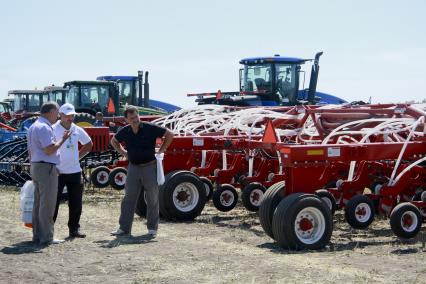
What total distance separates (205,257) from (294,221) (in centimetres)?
98

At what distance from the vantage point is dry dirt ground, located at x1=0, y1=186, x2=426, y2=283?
6441mm

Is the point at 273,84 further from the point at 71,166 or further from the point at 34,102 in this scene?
the point at 34,102

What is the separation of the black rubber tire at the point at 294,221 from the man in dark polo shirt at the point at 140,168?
1.71 m

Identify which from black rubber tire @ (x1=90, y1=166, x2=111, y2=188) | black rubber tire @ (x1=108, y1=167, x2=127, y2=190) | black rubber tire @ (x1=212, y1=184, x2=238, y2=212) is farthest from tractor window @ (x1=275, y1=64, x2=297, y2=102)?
black rubber tire @ (x1=212, y1=184, x2=238, y2=212)

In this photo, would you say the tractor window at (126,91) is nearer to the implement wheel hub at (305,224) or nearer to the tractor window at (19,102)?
the tractor window at (19,102)

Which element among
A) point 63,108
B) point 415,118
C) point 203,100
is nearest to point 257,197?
point 415,118

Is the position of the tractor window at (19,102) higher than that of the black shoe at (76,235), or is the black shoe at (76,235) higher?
the tractor window at (19,102)

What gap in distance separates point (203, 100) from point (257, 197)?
27.3 feet

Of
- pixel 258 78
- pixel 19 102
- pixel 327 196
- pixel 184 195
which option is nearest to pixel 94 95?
pixel 258 78

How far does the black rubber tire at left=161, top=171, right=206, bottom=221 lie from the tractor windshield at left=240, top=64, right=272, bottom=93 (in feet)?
27.9

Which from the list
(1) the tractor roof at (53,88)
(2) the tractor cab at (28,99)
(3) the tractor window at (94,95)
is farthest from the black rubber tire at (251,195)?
(2) the tractor cab at (28,99)

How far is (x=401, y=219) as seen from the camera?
26.2 ft

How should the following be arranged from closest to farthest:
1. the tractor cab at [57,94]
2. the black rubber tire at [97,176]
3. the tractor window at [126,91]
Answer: the black rubber tire at [97,176] < the tractor cab at [57,94] < the tractor window at [126,91]

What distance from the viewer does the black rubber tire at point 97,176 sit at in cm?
1420
